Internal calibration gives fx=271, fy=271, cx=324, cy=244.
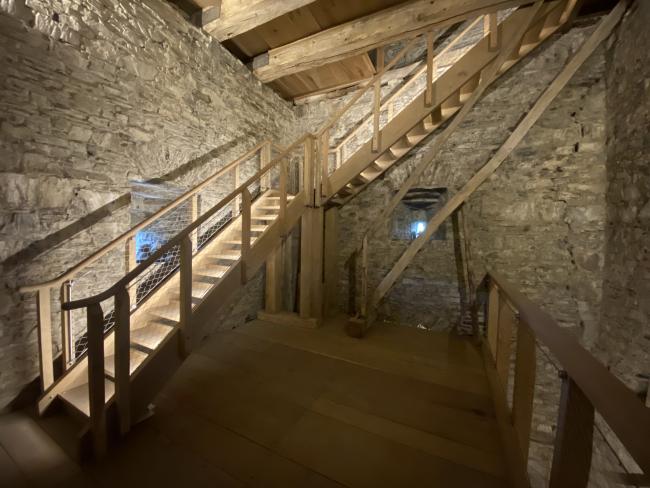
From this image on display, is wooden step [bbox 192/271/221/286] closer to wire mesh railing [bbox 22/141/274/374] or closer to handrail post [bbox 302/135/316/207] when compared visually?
wire mesh railing [bbox 22/141/274/374]

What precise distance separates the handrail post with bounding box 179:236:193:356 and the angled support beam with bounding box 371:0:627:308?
2589mm

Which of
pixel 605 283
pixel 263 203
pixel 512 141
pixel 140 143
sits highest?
pixel 512 141

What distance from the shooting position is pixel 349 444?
1943 millimetres

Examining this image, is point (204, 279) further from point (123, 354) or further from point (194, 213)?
point (123, 354)

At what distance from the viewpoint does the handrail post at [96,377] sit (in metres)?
1.73

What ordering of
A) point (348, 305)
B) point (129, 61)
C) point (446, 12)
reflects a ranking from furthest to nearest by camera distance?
1. point (348, 305)
2. point (446, 12)
3. point (129, 61)

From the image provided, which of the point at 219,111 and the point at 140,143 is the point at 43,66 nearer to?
the point at 140,143

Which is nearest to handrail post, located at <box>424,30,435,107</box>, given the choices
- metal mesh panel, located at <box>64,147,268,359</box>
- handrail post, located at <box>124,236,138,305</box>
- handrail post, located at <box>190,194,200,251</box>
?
metal mesh panel, located at <box>64,147,268,359</box>

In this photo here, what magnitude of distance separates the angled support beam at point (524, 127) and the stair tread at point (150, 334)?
2.70 m

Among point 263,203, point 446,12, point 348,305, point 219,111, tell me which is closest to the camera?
point 446,12

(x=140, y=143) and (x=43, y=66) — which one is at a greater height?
(x=43, y=66)

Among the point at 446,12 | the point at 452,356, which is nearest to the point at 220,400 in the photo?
the point at 452,356

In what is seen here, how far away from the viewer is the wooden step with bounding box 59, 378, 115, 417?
6.94 feet

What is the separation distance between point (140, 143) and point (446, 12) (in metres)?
4.01
